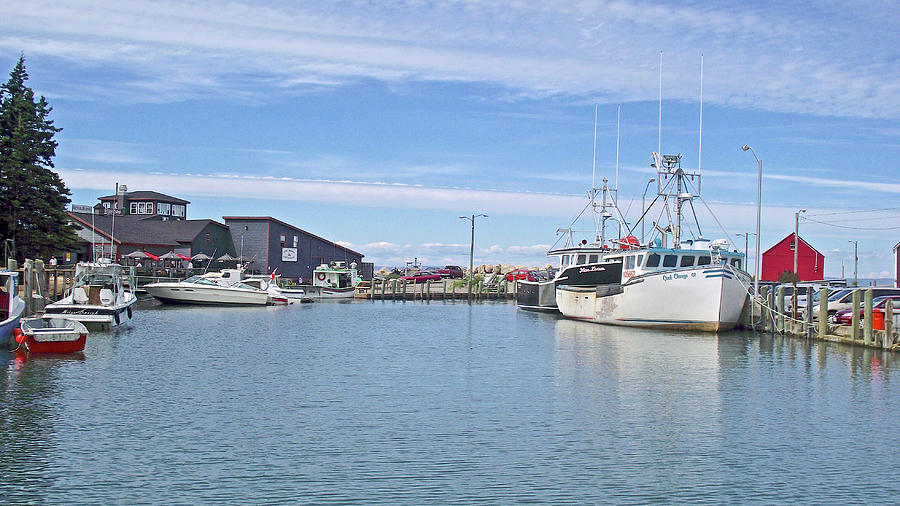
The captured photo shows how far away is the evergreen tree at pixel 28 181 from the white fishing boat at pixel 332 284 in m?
28.6

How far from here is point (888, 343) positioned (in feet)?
109

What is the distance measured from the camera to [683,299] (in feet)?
152

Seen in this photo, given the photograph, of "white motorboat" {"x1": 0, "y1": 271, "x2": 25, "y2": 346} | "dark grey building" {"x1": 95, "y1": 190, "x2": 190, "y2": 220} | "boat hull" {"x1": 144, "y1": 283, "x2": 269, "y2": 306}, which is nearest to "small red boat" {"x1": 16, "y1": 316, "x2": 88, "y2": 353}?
"white motorboat" {"x1": 0, "y1": 271, "x2": 25, "y2": 346}

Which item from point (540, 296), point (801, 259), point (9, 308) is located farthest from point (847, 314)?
point (801, 259)

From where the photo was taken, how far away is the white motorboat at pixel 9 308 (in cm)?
3114

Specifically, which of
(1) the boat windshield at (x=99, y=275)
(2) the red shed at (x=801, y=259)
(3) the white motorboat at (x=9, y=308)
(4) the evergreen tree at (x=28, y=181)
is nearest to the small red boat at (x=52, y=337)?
(3) the white motorboat at (x=9, y=308)

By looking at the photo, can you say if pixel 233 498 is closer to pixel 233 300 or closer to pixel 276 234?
pixel 233 300

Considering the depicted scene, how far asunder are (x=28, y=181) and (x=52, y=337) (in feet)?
100

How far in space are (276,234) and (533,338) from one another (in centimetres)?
5269

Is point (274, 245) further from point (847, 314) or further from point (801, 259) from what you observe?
point (847, 314)

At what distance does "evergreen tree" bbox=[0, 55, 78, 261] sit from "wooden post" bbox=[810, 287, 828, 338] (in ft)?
154

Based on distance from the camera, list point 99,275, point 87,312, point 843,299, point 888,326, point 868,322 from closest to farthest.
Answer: point 888,326 → point 868,322 → point 87,312 → point 99,275 → point 843,299

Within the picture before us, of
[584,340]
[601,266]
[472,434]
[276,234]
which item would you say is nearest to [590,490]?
[472,434]

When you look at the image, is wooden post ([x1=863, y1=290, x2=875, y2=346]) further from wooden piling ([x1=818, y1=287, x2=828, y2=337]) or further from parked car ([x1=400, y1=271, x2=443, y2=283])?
parked car ([x1=400, y1=271, x2=443, y2=283])
